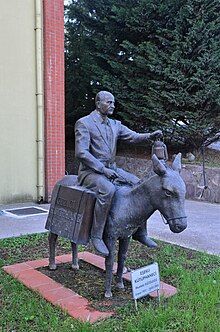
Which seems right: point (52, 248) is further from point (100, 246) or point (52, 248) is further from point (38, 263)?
point (100, 246)

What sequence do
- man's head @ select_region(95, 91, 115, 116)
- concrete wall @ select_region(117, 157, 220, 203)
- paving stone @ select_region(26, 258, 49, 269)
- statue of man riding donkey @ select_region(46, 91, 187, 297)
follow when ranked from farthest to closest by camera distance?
concrete wall @ select_region(117, 157, 220, 203), paving stone @ select_region(26, 258, 49, 269), man's head @ select_region(95, 91, 115, 116), statue of man riding donkey @ select_region(46, 91, 187, 297)

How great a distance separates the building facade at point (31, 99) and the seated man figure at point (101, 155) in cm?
484

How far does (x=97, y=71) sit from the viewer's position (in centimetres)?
1086

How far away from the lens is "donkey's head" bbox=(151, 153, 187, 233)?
122 inches

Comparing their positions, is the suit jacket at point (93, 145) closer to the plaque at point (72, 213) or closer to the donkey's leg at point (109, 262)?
the plaque at point (72, 213)

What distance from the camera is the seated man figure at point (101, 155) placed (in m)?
3.32

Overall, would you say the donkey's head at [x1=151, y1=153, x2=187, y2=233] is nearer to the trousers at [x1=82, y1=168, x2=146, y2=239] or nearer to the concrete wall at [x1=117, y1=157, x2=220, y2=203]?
the trousers at [x1=82, y1=168, x2=146, y2=239]

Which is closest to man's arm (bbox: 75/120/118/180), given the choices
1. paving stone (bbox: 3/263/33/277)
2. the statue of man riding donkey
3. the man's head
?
the statue of man riding donkey

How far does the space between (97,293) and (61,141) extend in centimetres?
540

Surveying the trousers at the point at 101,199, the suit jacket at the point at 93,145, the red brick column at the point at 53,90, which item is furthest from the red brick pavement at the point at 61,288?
the red brick column at the point at 53,90

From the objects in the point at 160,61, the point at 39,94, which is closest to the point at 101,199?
the point at 39,94

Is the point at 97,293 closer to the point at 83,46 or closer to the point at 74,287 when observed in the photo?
the point at 74,287

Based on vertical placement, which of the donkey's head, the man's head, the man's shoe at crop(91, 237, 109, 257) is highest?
the man's head

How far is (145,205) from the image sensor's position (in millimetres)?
3340
